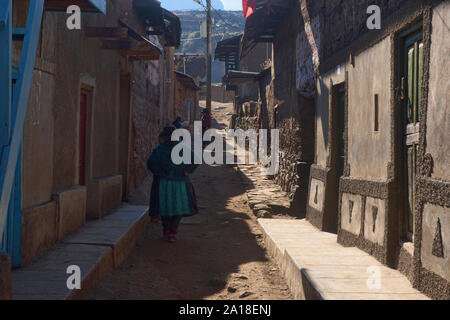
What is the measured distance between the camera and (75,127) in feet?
21.3

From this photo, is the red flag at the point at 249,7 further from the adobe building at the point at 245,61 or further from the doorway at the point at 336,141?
the adobe building at the point at 245,61

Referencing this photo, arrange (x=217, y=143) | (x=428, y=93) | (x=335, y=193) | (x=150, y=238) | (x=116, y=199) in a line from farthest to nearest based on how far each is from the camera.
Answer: (x=217, y=143) → (x=116, y=199) → (x=150, y=238) → (x=335, y=193) → (x=428, y=93)

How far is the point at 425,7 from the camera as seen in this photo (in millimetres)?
3916

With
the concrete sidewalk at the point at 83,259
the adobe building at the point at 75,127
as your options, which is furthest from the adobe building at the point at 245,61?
the concrete sidewalk at the point at 83,259

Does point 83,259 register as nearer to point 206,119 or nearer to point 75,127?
point 75,127

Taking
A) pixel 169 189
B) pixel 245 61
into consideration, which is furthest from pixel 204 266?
pixel 245 61

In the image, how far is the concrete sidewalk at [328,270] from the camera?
3723 mm

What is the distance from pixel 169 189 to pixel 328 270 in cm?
321

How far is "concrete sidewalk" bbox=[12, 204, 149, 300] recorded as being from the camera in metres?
3.83

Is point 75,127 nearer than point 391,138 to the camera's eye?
No

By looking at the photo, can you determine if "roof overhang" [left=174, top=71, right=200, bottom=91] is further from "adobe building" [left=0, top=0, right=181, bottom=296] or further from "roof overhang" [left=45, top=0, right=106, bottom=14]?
"roof overhang" [left=45, top=0, right=106, bottom=14]

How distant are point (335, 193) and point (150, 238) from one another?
116 inches
